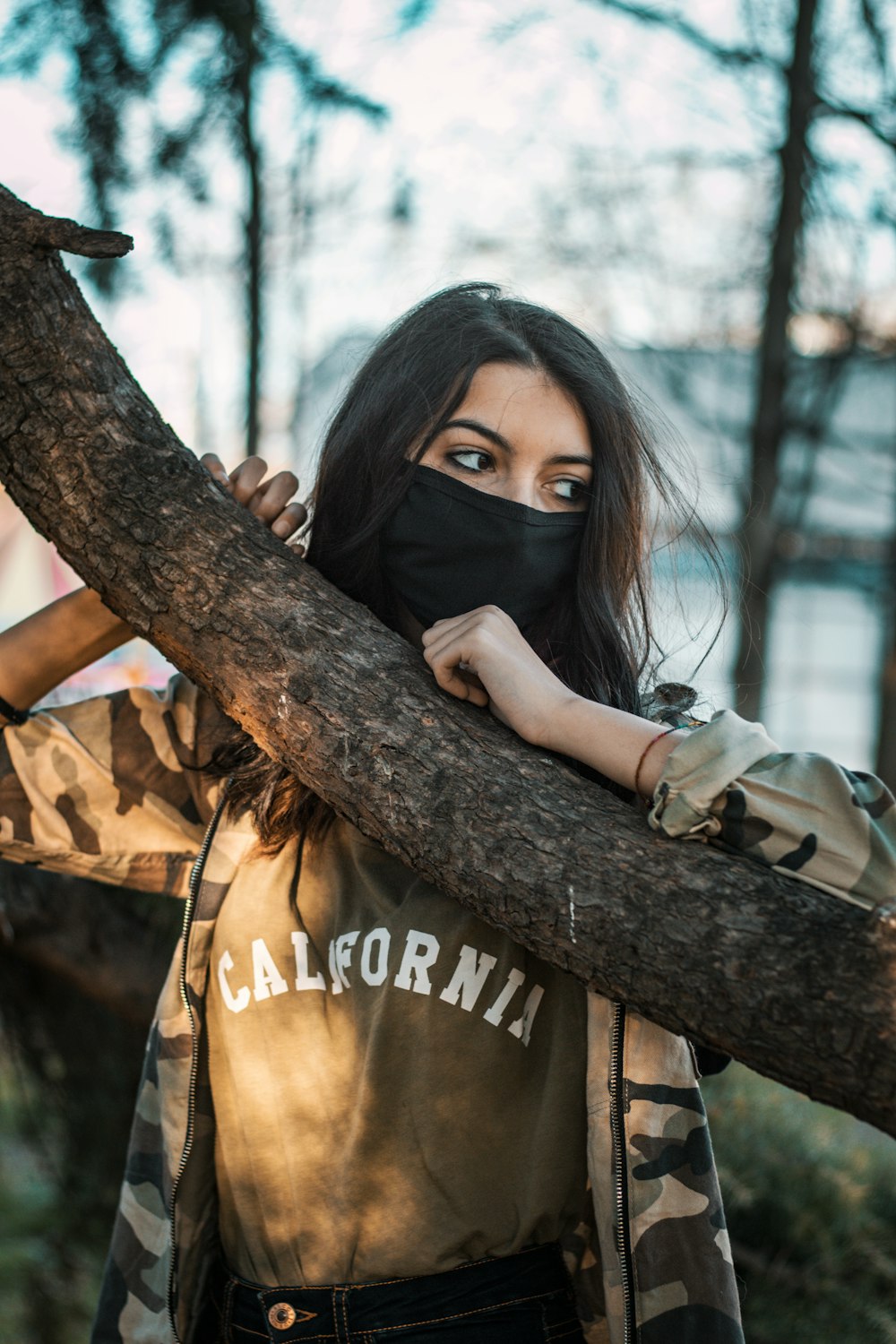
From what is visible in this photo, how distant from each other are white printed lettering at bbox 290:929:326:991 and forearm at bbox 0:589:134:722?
571 mm

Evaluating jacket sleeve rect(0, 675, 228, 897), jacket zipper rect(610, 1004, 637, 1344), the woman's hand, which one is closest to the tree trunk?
jacket sleeve rect(0, 675, 228, 897)

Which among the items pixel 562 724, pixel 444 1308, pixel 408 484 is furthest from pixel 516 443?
pixel 444 1308

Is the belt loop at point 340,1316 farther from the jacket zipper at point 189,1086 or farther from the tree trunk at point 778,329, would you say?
the tree trunk at point 778,329

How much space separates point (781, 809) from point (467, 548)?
2.22 ft

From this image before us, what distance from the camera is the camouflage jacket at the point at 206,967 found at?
1338 millimetres

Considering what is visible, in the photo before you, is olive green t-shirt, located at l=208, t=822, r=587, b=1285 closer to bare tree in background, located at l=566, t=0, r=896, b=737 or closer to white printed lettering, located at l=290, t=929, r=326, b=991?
white printed lettering, located at l=290, t=929, r=326, b=991

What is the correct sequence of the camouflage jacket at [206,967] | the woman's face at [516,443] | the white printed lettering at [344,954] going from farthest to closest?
the woman's face at [516,443] → the white printed lettering at [344,954] → the camouflage jacket at [206,967]

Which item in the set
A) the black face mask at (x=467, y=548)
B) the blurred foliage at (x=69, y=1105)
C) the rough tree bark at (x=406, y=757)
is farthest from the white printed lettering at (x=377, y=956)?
the blurred foliage at (x=69, y=1105)

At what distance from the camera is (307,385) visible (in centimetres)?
563

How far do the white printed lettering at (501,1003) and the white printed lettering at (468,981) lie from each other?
26 millimetres

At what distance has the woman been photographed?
1.53 meters

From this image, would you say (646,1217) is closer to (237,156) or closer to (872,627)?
(237,156)

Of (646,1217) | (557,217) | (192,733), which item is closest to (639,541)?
(192,733)

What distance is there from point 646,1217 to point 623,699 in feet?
2.45
